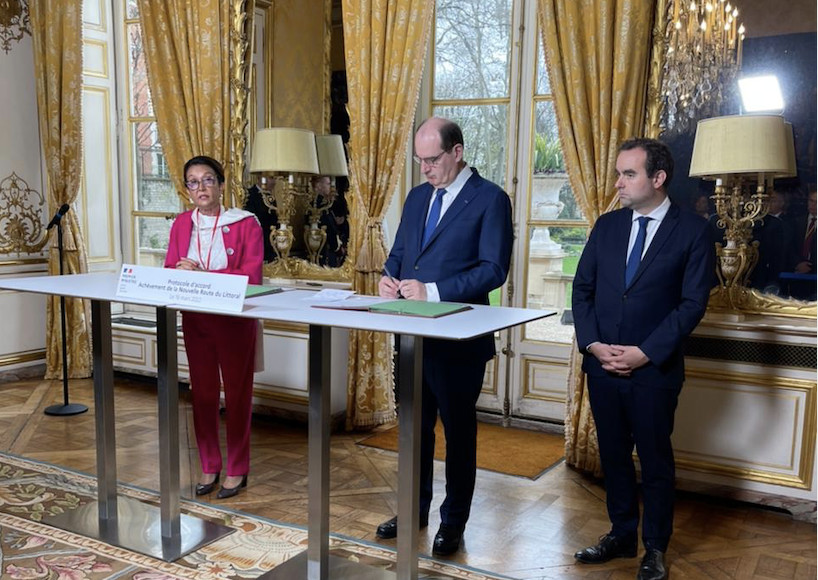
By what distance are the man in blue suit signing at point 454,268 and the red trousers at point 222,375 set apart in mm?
897

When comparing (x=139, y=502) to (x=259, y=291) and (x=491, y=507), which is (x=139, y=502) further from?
(x=491, y=507)

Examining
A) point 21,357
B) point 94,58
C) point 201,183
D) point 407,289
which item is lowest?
point 21,357

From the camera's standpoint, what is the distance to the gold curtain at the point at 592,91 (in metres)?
3.49

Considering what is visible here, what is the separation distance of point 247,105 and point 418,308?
9.60 ft

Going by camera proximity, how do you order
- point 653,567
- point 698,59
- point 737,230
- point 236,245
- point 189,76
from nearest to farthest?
1. point 653,567
2. point 236,245
3. point 737,230
4. point 698,59
5. point 189,76

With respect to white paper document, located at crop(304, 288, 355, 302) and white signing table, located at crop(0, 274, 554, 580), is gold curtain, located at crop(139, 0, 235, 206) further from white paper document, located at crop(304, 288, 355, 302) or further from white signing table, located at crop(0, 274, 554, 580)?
white paper document, located at crop(304, 288, 355, 302)

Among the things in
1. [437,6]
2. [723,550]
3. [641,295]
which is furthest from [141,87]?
[723,550]

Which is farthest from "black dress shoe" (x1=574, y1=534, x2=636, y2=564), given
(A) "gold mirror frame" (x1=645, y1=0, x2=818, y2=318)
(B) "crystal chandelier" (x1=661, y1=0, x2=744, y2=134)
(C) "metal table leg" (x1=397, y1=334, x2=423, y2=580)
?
(B) "crystal chandelier" (x1=661, y1=0, x2=744, y2=134)

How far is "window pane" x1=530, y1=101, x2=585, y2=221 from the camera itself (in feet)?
14.3

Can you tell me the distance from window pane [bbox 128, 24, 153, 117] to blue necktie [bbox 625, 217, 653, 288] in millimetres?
4049

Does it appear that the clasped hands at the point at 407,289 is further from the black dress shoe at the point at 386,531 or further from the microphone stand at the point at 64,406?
the microphone stand at the point at 64,406

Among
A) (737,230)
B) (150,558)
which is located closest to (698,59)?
(737,230)

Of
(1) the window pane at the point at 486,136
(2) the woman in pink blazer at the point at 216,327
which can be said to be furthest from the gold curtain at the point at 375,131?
(2) the woman in pink blazer at the point at 216,327

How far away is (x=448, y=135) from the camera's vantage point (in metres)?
2.68
